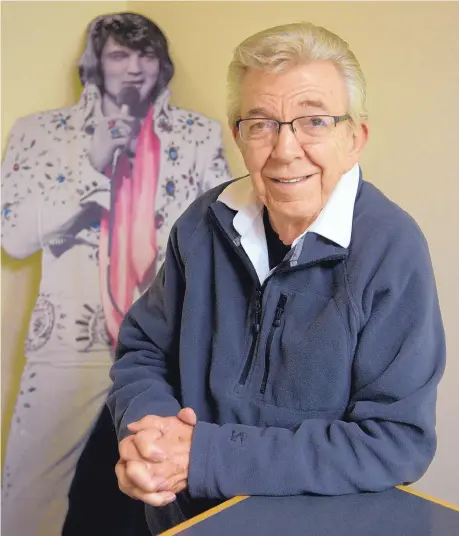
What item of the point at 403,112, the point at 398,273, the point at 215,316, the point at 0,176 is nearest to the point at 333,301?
the point at 398,273

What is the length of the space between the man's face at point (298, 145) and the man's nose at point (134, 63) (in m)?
0.98

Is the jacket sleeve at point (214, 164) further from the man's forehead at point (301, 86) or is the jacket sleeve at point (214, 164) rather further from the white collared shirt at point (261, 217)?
the man's forehead at point (301, 86)

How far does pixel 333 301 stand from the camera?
1018mm

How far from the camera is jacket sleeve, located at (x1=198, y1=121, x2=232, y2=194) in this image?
1963mm

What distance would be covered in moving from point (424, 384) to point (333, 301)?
18 centimetres

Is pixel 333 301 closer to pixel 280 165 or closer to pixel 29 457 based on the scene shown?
pixel 280 165

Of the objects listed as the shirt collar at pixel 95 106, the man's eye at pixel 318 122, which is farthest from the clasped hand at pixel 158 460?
the shirt collar at pixel 95 106

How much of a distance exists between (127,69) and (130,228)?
481 mm

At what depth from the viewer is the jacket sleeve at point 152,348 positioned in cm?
119

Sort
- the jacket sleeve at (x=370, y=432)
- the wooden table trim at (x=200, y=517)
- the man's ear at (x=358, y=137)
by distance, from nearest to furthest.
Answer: the wooden table trim at (x=200, y=517) < the jacket sleeve at (x=370, y=432) < the man's ear at (x=358, y=137)

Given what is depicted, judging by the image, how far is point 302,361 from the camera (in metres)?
A: 1.03

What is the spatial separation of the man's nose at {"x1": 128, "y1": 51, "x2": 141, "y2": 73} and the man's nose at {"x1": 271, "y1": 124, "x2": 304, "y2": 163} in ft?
3.49

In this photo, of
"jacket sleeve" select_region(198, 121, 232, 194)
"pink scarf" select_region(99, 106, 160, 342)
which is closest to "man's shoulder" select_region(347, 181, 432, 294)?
"jacket sleeve" select_region(198, 121, 232, 194)

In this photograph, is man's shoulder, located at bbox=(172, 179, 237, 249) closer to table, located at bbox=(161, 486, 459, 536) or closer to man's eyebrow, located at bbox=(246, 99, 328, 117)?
man's eyebrow, located at bbox=(246, 99, 328, 117)
